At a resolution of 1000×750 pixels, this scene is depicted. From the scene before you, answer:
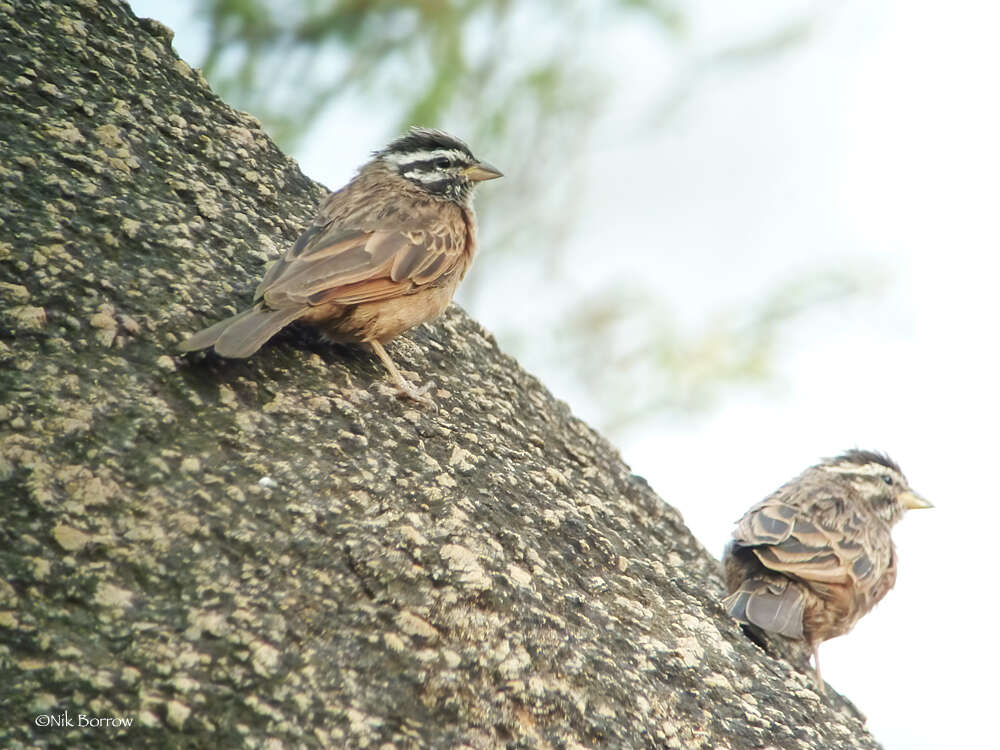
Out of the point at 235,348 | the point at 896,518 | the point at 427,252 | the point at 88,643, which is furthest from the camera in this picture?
the point at 896,518

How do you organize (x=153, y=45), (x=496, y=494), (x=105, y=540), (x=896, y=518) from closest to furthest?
(x=105, y=540) → (x=496, y=494) → (x=153, y=45) → (x=896, y=518)

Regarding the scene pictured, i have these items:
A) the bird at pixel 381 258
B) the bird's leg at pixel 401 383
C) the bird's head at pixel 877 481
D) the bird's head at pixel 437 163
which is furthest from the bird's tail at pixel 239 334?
the bird's head at pixel 877 481

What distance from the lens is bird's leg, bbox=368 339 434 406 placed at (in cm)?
473

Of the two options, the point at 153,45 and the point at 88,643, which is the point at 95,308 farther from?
the point at 153,45

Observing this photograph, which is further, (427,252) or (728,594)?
(728,594)

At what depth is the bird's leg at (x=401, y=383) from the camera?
473cm

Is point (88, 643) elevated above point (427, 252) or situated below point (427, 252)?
below

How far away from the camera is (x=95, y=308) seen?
399 cm

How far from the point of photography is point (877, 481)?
7.84 meters

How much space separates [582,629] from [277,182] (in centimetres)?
291

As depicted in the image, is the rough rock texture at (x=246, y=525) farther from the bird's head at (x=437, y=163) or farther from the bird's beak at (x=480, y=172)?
the bird's beak at (x=480, y=172)

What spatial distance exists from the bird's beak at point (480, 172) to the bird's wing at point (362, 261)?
518mm

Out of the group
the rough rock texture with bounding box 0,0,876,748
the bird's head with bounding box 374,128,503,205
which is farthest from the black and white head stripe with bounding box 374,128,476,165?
the rough rock texture with bounding box 0,0,876,748

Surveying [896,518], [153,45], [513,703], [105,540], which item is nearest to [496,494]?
[513,703]
